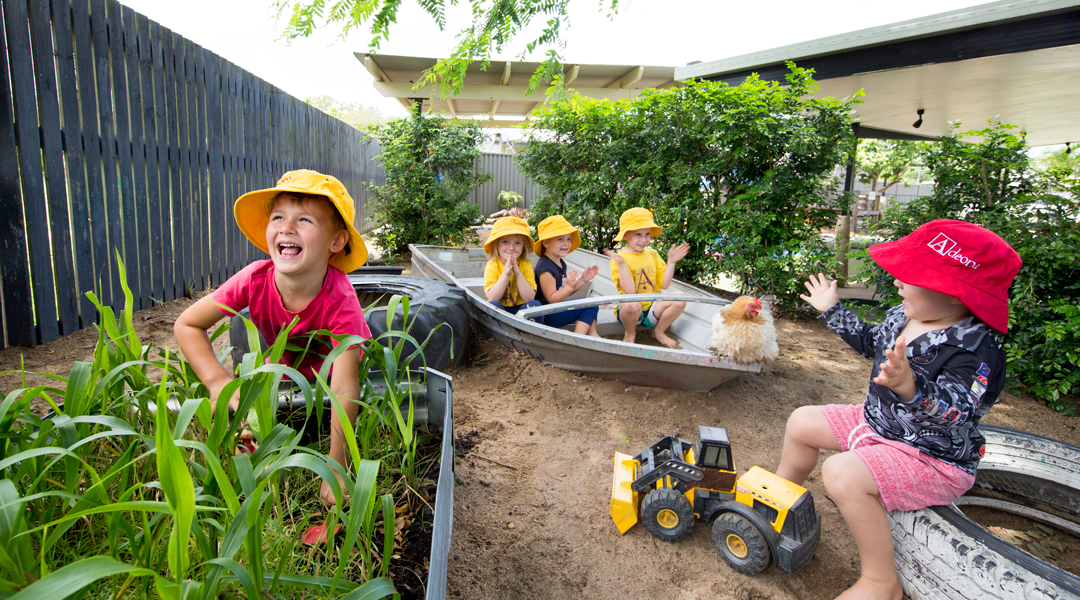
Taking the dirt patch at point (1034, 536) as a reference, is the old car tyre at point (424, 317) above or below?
above

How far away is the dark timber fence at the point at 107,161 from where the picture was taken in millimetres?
3492

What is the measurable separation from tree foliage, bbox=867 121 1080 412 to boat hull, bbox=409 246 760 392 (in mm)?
2062

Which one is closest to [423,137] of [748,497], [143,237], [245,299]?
[143,237]

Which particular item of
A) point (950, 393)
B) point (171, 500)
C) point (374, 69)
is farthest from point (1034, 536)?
point (374, 69)

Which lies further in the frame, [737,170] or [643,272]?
[737,170]

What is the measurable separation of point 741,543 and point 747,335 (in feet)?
3.71

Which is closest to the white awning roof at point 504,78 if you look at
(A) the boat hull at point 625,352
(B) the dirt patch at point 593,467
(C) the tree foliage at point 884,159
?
(A) the boat hull at point 625,352

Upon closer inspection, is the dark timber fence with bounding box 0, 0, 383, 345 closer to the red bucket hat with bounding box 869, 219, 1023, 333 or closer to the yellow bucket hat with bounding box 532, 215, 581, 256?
the yellow bucket hat with bounding box 532, 215, 581, 256

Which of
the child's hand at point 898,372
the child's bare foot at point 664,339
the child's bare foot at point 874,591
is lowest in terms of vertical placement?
the child's bare foot at point 874,591

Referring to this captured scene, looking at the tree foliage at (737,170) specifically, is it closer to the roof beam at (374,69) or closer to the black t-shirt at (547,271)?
the black t-shirt at (547,271)

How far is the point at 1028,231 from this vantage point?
398cm

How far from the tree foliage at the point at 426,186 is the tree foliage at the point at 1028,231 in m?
6.89

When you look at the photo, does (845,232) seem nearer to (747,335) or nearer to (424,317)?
(747,335)

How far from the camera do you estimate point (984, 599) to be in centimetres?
152
